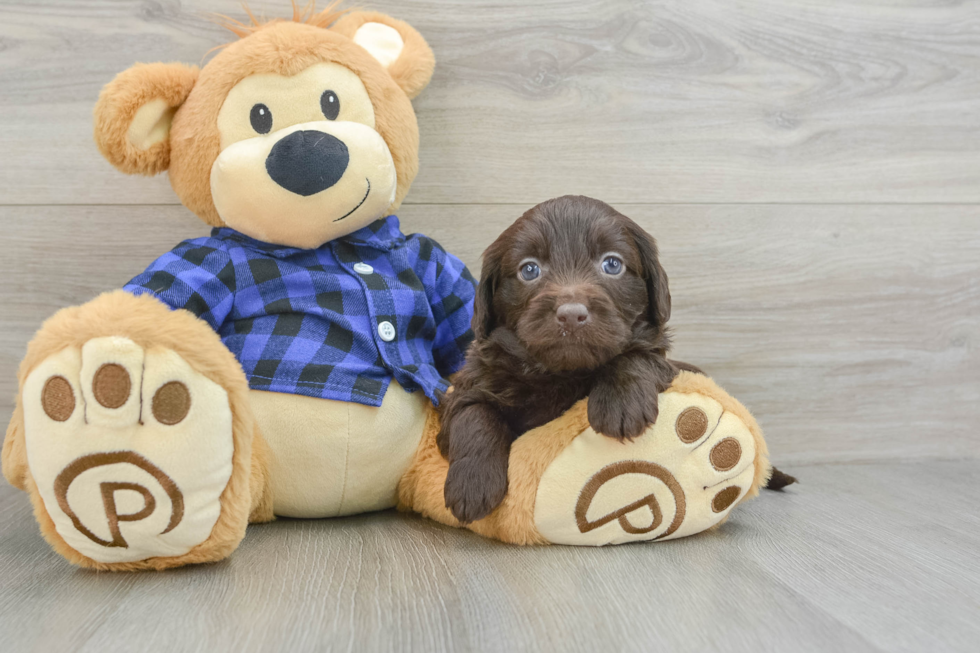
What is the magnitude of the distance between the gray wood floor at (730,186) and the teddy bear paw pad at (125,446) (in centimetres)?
24

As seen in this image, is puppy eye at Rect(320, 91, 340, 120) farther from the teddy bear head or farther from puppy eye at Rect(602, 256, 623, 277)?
puppy eye at Rect(602, 256, 623, 277)

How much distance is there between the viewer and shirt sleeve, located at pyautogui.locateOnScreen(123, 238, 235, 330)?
1117mm

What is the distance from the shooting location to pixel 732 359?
169cm

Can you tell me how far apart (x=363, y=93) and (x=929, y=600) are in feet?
3.72

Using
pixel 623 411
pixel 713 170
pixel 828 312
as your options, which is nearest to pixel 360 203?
pixel 623 411

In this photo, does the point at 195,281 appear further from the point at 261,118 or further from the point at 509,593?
the point at 509,593

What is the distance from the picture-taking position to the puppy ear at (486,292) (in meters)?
1.13

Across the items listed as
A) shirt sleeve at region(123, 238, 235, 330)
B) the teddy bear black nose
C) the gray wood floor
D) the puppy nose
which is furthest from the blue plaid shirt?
the puppy nose

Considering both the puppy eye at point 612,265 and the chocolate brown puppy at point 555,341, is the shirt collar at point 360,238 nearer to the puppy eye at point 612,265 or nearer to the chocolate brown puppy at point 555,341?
the chocolate brown puppy at point 555,341

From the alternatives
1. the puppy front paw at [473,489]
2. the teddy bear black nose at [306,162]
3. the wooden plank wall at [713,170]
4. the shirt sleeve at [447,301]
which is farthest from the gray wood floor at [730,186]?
the teddy bear black nose at [306,162]

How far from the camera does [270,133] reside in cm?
119

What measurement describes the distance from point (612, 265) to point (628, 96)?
2.33ft

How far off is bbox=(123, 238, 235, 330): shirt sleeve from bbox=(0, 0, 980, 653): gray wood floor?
0.37 m

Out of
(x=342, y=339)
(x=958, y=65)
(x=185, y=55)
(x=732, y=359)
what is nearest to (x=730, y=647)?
(x=342, y=339)
